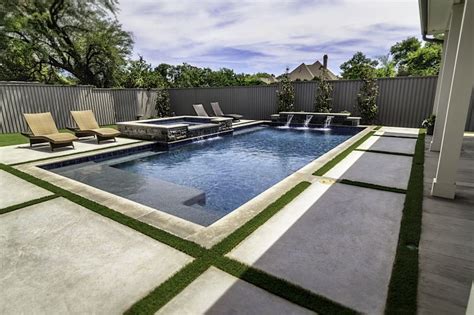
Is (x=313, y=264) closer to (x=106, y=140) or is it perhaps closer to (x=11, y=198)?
(x=11, y=198)

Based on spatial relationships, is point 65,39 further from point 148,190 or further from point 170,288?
point 170,288

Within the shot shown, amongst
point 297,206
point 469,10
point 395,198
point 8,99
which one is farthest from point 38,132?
point 469,10

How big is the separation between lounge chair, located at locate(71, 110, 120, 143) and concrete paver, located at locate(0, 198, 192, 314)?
5.54 m

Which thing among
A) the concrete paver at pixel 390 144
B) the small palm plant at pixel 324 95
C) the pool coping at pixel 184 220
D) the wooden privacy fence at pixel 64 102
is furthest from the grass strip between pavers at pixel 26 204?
the small palm plant at pixel 324 95

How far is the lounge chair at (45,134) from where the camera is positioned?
24.0 ft

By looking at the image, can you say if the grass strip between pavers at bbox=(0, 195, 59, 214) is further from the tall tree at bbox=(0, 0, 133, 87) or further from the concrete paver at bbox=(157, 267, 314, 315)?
the tall tree at bbox=(0, 0, 133, 87)

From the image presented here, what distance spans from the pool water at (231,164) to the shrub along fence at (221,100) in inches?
103

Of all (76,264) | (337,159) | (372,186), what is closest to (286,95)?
(337,159)

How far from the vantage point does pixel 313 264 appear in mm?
2354

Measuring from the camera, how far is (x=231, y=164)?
276 inches

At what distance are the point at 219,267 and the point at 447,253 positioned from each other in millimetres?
2163

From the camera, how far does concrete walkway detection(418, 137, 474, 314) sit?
1868 millimetres

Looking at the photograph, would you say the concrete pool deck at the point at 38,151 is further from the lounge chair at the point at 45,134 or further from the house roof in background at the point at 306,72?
the house roof in background at the point at 306,72

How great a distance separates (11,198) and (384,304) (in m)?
5.02
